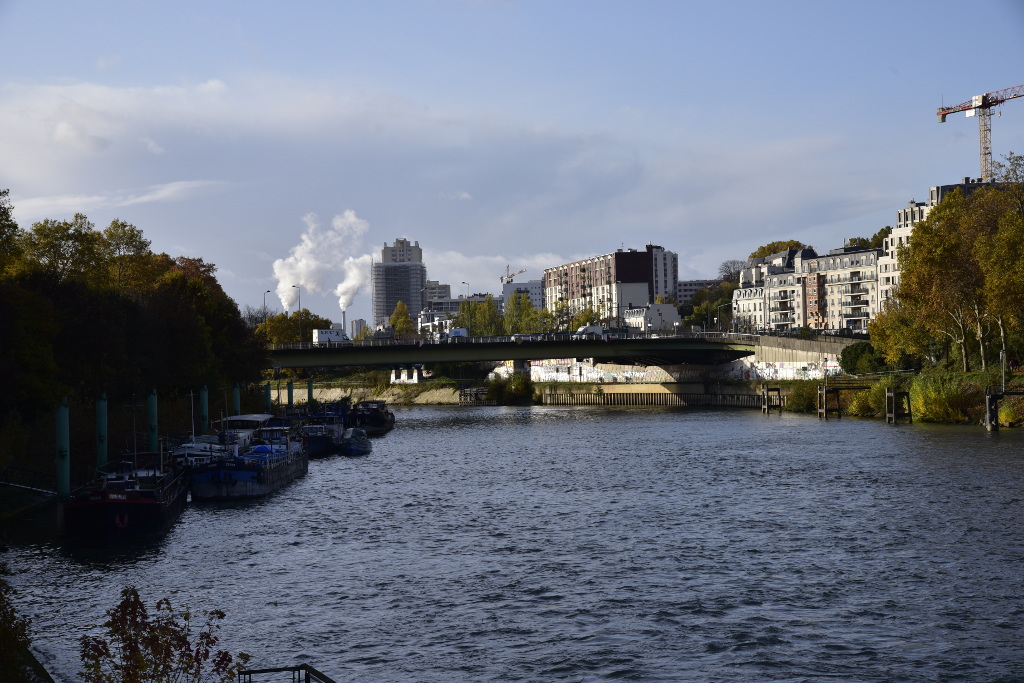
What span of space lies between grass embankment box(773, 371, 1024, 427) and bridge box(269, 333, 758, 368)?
36.6m

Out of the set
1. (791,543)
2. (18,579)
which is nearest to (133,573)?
(18,579)

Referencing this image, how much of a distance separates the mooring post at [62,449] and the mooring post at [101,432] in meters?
7.65

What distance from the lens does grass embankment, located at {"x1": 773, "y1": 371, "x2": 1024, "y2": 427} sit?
87000mm

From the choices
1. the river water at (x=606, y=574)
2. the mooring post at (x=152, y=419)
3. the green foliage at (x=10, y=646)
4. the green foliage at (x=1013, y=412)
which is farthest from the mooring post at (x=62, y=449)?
the green foliage at (x=1013, y=412)

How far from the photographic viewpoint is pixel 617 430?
111m

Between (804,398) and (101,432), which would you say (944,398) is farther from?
(101,432)

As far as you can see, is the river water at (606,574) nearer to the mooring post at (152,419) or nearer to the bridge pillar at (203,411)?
the mooring post at (152,419)

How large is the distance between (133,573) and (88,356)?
22.3 meters

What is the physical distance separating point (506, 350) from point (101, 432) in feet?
271

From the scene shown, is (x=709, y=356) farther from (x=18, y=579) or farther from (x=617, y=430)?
(x=18, y=579)

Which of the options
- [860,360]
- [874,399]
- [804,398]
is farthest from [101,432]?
[860,360]

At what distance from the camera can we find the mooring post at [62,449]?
173 ft

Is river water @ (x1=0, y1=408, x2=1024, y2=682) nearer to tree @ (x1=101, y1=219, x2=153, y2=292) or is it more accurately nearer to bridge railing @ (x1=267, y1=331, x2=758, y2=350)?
tree @ (x1=101, y1=219, x2=153, y2=292)

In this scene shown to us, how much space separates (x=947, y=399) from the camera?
94.4m
